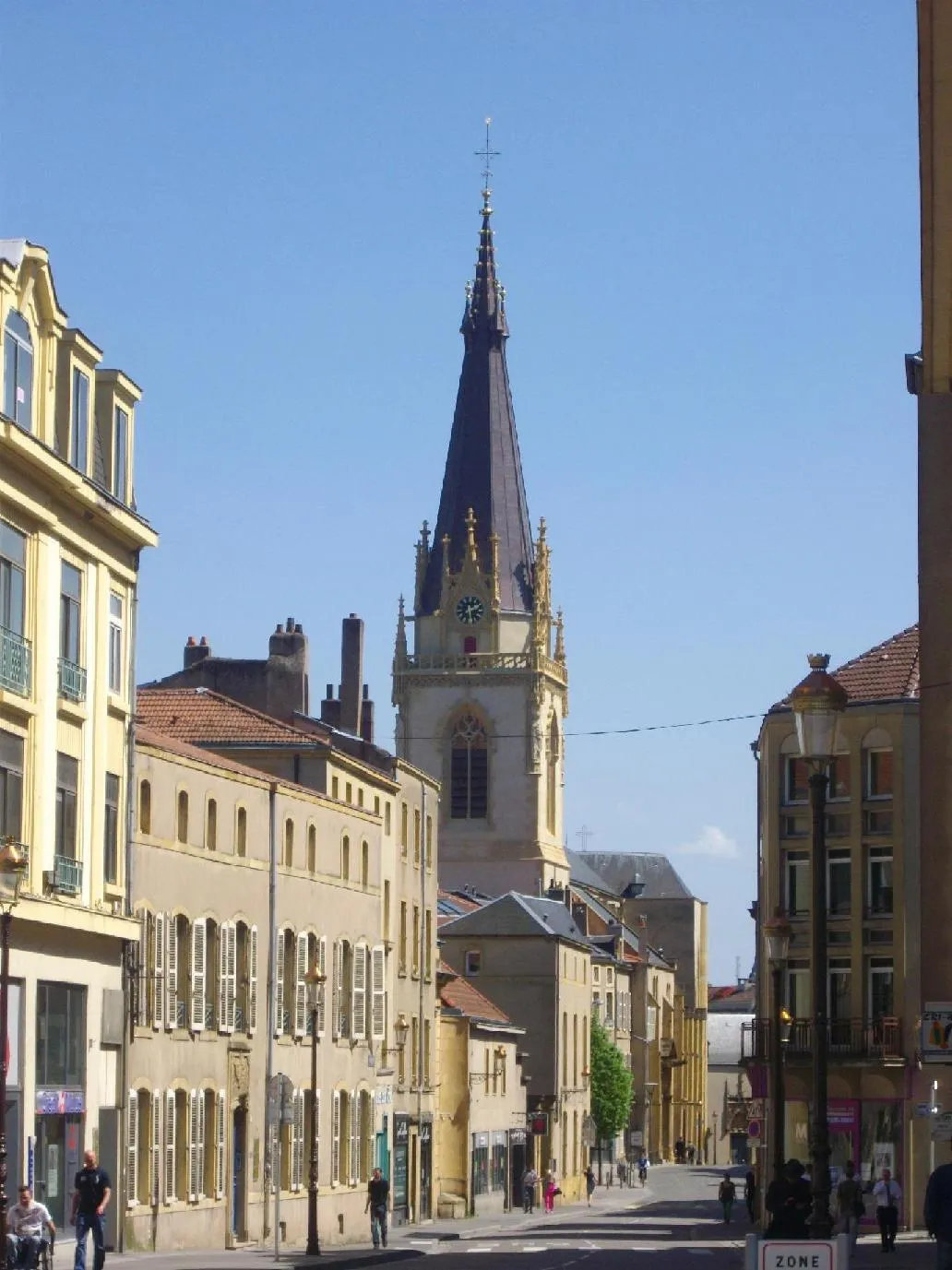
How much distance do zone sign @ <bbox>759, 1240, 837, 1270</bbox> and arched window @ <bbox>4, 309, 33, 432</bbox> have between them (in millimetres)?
20912

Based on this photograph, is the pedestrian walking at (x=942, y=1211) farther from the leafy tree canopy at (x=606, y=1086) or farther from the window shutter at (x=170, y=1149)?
the leafy tree canopy at (x=606, y=1086)

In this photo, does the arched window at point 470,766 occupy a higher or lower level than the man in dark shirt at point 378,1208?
higher

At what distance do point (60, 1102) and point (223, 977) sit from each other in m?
10.9

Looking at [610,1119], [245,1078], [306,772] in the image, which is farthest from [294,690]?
[610,1119]

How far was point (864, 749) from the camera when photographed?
6488cm

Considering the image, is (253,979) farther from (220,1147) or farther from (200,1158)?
(200,1158)

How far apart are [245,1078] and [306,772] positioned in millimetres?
11388

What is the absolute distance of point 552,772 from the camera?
155 meters

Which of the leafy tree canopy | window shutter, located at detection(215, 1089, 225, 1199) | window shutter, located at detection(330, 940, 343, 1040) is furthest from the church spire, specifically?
window shutter, located at detection(215, 1089, 225, 1199)

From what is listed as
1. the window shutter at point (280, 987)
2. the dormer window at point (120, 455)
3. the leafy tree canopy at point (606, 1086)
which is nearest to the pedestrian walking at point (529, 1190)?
the leafy tree canopy at point (606, 1086)

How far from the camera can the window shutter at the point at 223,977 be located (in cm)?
4897

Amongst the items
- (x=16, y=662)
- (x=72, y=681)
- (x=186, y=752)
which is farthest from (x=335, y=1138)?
(x=16, y=662)

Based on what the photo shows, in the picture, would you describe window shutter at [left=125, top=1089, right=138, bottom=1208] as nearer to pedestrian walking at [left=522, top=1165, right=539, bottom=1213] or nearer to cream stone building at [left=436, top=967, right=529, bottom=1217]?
cream stone building at [left=436, top=967, right=529, bottom=1217]

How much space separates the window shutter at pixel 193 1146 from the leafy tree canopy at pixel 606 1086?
77.4 metres
